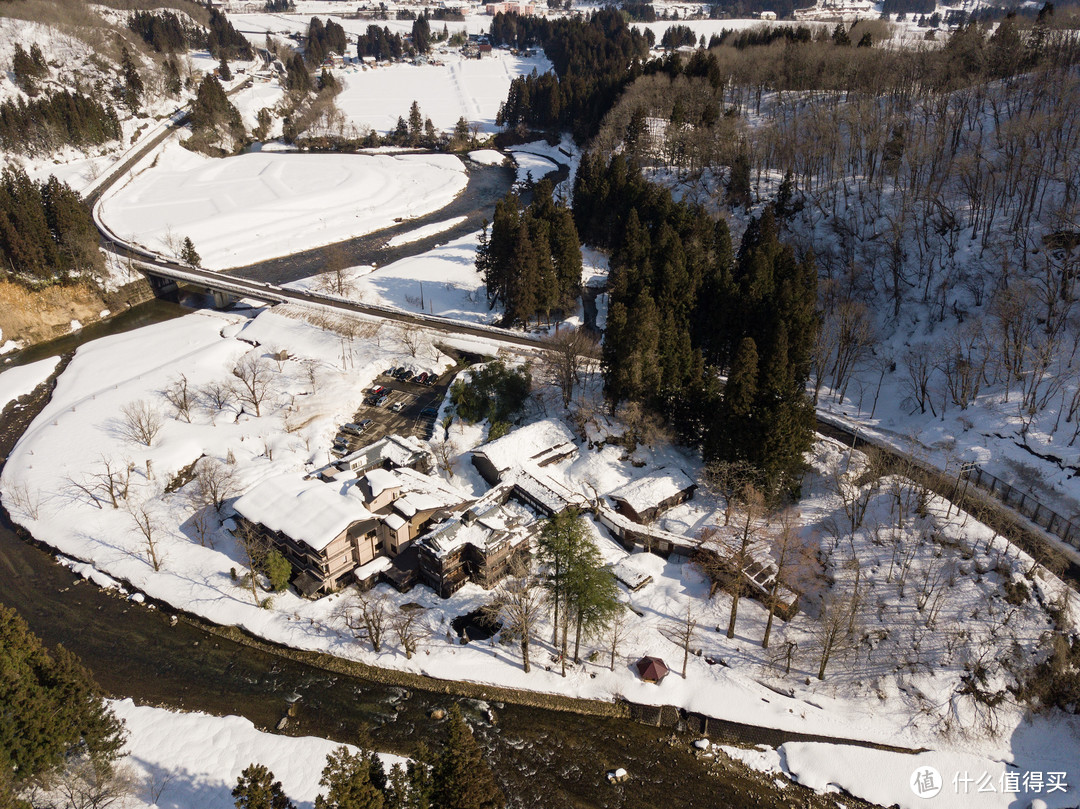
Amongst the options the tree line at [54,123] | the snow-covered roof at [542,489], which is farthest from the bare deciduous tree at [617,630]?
the tree line at [54,123]

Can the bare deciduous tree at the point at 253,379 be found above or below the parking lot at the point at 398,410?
above

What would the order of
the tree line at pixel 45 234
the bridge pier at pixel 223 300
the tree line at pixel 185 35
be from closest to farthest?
the tree line at pixel 45 234 < the bridge pier at pixel 223 300 < the tree line at pixel 185 35

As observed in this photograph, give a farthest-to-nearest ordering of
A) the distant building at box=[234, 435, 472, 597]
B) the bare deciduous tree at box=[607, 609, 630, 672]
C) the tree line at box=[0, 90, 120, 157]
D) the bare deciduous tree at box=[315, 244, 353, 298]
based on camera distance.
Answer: the tree line at box=[0, 90, 120, 157]
the bare deciduous tree at box=[315, 244, 353, 298]
the distant building at box=[234, 435, 472, 597]
the bare deciduous tree at box=[607, 609, 630, 672]

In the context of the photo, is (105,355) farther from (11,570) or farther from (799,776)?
(799,776)

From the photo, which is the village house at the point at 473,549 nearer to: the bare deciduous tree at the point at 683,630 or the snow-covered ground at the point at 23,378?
the bare deciduous tree at the point at 683,630

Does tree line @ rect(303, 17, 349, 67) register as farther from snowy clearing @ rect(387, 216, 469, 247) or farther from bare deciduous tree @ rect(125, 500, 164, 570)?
bare deciduous tree @ rect(125, 500, 164, 570)

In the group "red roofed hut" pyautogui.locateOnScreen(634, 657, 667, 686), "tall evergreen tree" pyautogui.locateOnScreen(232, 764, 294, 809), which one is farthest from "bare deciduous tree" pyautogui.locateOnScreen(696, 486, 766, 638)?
"tall evergreen tree" pyautogui.locateOnScreen(232, 764, 294, 809)
